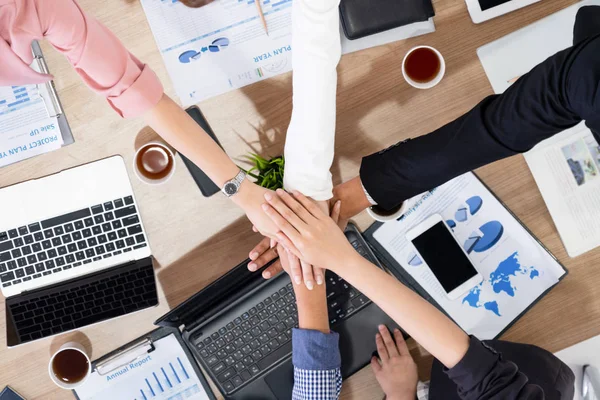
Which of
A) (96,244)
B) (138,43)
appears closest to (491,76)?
(138,43)

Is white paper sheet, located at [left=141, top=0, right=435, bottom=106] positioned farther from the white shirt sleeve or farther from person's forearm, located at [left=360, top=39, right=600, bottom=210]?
person's forearm, located at [left=360, top=39, right=600, bottom=210]

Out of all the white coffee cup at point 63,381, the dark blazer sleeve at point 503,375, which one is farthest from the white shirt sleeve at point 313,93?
the white coffee cup at point 63,381

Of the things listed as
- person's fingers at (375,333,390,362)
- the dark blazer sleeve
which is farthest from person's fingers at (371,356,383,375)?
the dark blazer sleeve

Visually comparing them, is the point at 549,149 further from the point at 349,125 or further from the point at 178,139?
the point at 178,139

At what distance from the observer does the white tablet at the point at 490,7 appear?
1116 millimetres

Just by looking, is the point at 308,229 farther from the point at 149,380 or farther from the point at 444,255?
the point at 149,380

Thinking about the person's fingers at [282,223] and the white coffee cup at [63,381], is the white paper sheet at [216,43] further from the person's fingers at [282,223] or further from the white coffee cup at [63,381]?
the white coffee cup at [63,381]

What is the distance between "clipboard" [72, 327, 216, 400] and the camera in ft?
3.68

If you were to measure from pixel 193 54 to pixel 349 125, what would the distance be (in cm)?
37

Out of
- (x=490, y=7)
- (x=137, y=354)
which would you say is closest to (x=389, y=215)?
(x=490, y=7)

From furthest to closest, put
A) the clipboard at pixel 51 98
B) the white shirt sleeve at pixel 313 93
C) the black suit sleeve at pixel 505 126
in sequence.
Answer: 1. the clipboard at pixel 51 98
2. the white shirt sleeve at pixel 313 93
3. the black suit sleeve at pixel 505 126

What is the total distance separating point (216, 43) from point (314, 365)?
0.70 m

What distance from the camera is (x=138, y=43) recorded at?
3.66 ft

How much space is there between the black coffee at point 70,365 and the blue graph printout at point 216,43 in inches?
23.1
